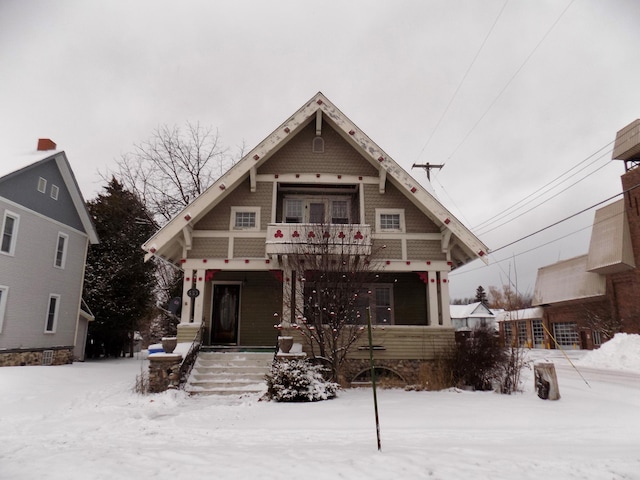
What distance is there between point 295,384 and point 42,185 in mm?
16141

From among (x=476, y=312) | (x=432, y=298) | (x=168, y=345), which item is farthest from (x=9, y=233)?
(x=476, y=312)

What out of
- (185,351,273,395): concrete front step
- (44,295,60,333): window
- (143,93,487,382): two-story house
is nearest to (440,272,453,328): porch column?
(143,93,487,382): two-story house

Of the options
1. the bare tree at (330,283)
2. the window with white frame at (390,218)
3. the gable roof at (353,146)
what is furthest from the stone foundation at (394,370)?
the window with white frame at (390,218)

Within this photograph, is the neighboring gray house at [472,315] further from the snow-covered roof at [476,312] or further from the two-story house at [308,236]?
the two-story house at [308,236]

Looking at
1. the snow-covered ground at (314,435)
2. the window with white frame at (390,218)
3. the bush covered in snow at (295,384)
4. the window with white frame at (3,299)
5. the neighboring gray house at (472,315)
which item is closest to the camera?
the snow-covered ground at (314,435)

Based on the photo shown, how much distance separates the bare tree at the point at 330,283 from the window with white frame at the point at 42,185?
13.2m

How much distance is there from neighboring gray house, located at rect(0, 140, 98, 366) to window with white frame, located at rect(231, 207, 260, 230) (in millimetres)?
9455

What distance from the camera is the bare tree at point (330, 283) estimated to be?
470 inches

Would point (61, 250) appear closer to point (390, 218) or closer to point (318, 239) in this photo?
point (318, 239)

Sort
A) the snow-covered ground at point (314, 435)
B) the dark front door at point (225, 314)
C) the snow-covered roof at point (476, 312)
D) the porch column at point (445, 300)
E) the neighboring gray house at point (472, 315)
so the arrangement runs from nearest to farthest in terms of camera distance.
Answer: the snow-covered ground at point (314, 435), the porch column at point (445, 300), the dark front door at point (225, 314), the neighboring gray house at point (472, 315), the snow-covered roof at point (476, 312)

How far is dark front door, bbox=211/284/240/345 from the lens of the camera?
16.3m

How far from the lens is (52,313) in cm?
1989

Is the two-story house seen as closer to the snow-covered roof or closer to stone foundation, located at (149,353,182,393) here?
stone foundation, located at (149,353,182,393)

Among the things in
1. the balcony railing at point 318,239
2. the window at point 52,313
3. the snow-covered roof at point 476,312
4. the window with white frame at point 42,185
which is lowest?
the window at point 52,313
